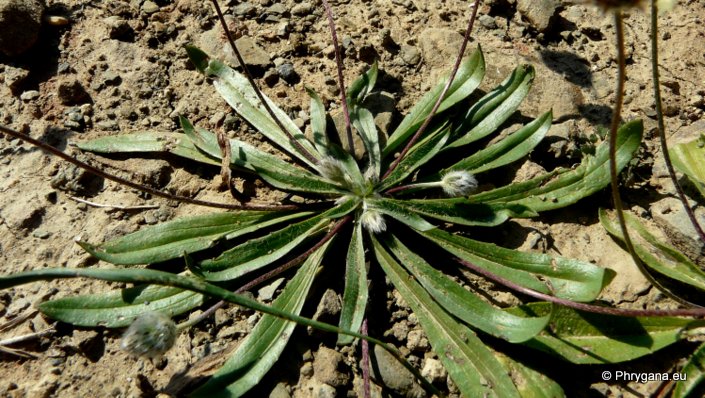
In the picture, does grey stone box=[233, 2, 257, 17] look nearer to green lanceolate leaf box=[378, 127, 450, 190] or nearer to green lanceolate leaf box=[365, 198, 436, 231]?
green lanceolate leaf box=[378, 127, 450, 190]

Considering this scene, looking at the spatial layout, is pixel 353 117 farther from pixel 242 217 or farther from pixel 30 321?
pixel 30 321

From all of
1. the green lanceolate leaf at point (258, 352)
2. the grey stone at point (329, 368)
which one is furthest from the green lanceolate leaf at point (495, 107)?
the grey stone at point (329, 368)

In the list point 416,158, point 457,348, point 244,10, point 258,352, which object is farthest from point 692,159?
point 244,10

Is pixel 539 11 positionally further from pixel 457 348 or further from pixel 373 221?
pixel 457 348

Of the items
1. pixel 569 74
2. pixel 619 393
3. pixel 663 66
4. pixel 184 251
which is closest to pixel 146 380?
pixel 184 251

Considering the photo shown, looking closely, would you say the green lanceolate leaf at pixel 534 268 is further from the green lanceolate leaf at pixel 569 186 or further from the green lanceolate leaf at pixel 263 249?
the green lanceolate leaf at pixel 263 249
